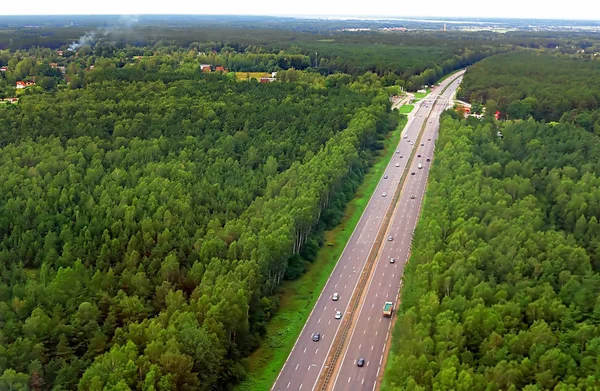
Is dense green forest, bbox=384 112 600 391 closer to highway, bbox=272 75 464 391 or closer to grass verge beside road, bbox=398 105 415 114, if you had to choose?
highway, bbox=272 75 464 391

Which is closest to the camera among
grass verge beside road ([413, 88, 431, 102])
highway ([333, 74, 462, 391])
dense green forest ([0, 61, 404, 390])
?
dense green forest ([0, 61, 404, 390])

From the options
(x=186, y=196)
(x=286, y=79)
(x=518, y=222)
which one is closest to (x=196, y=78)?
(x=286, y=79)

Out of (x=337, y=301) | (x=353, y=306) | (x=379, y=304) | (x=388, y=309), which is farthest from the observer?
(x=337, y=301)

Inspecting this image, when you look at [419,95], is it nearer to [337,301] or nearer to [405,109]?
[405,109]

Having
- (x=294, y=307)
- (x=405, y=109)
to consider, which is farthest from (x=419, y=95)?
(x=294, y=307)

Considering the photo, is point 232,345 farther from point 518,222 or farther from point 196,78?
point 196,78

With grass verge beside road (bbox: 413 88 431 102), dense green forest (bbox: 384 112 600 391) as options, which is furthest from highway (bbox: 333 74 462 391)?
grass verge beside road (bbox: 413 88 431 102)
